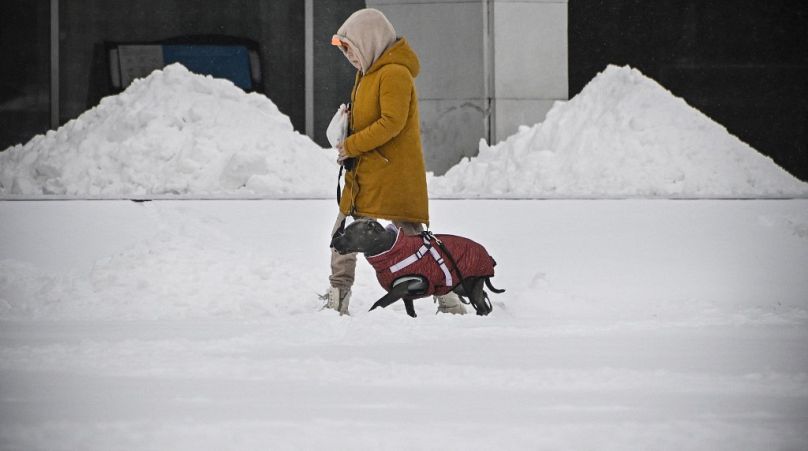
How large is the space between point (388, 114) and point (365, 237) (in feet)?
2.17

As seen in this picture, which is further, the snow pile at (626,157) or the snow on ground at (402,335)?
the snow pile at (626,157)

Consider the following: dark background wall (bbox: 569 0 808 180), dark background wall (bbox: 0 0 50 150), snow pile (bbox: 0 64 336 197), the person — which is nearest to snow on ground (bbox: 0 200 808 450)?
the person

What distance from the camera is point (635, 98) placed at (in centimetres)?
1224

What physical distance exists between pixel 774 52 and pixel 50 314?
12.2 meters

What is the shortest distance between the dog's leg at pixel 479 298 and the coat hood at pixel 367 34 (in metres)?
1.35

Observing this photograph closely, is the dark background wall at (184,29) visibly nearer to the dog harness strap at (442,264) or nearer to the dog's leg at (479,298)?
the dog's leg at (479,298)

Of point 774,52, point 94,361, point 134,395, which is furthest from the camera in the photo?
point 774,52

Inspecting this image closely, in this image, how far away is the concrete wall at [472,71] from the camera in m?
14.1

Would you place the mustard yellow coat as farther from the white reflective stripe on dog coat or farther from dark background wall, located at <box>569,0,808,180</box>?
dark background wall, located at <box>569,0,808,180</box>

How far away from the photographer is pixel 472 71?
557 inches

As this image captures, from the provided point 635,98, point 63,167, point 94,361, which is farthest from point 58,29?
point 94,361

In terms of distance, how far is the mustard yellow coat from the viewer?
5785mm

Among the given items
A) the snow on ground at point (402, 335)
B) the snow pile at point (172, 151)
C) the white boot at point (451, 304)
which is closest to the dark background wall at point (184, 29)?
the snow pile at point (172, 151)

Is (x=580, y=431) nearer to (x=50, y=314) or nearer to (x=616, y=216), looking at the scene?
(x=50, y=314)
